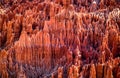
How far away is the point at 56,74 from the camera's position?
15078mm

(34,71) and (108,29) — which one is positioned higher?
(108,29)

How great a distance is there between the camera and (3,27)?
18.5 meters

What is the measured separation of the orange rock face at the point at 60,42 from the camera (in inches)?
596

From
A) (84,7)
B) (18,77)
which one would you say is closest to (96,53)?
(18,77)

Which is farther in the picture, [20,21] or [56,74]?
[20,21]

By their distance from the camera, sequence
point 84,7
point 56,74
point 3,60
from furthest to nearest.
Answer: point 84,7, point 3,60, point 56,74

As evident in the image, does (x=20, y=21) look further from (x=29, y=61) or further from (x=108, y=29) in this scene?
(x=108, y=29)

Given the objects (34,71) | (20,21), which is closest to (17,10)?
(20,21)

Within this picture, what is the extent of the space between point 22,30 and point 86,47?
134 inches

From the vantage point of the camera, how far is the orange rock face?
15.1m

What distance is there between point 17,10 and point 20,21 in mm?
1497

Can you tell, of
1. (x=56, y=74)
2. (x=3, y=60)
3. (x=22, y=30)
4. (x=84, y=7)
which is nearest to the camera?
(x=56, y=74)

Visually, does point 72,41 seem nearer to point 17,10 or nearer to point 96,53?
point 96,53

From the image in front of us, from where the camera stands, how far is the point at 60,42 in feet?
54.9
